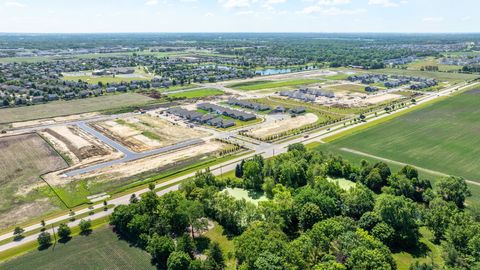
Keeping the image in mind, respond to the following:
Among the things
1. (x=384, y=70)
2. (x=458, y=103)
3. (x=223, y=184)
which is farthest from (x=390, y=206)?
(x=384, y=70)

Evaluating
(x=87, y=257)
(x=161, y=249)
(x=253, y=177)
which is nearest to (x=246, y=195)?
(x=253, y=177)

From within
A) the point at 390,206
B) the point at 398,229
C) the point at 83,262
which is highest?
the point at 390,206

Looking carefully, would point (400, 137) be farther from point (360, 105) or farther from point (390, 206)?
point (390, 206)

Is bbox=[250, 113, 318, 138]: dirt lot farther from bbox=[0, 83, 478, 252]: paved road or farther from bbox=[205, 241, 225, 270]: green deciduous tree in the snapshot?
bbox=[205, 241, 225, 270]: green deciduous tree

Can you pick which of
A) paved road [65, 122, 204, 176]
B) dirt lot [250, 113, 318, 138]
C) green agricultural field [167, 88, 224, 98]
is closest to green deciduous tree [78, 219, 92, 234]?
paved road [65, 122, 204, 176]

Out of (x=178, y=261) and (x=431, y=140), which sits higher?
(x=431, y=140)

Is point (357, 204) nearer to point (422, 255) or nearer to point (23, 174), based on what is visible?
point (422, 255)
